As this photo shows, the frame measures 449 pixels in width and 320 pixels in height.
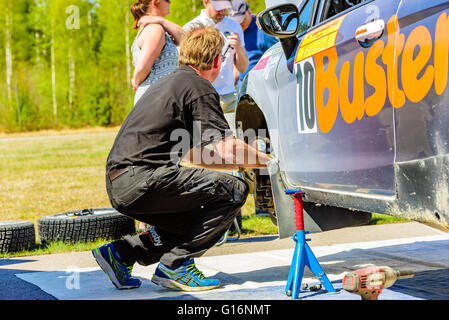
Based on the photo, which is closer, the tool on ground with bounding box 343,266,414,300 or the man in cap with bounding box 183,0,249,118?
the tool on ground with bounding box 343,266,414,300

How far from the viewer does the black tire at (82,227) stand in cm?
525

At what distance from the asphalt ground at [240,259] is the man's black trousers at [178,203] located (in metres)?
0.30

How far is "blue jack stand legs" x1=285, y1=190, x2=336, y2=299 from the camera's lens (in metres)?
3.19

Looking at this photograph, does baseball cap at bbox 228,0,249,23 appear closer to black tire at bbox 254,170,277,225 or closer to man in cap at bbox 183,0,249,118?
man in cap at bbox 183,0,249,118

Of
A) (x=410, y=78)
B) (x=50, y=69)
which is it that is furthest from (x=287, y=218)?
(x=50, y=69)

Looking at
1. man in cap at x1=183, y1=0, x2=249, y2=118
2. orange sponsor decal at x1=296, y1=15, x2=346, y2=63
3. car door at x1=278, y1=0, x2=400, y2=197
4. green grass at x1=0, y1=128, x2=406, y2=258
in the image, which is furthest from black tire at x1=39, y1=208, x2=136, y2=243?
orange sponsor decal at x1=296, y1=15, x2=346, y2=63

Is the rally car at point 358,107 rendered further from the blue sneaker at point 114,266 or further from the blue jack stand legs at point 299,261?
the blue sneaker at point 114,266

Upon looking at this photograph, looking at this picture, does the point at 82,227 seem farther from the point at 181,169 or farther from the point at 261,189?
the point at 181,169

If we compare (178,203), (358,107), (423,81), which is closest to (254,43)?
(178,203)

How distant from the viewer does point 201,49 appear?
140 inches

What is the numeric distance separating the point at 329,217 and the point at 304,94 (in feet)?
2.68

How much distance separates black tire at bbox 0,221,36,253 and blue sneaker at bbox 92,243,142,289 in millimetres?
1737

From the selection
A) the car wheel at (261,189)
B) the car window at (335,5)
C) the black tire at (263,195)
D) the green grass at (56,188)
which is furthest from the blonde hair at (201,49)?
the green grass at (56,188)

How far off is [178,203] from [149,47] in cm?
179
